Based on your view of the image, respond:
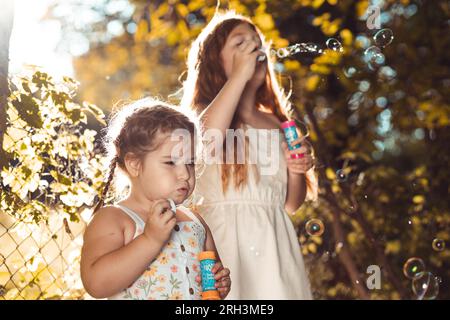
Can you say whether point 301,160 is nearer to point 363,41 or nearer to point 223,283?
point 223,283

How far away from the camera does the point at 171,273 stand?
1845 millimetres

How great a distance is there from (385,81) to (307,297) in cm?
275

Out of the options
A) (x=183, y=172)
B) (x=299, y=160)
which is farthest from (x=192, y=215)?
(x=299, y=160)

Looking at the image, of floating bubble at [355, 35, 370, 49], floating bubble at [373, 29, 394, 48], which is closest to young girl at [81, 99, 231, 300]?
floating bubble at [373, 29, 394, 48]

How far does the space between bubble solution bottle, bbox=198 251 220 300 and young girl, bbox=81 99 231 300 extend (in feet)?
0.05

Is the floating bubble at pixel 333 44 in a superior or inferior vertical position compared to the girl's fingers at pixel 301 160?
superior

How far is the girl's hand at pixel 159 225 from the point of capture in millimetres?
1742

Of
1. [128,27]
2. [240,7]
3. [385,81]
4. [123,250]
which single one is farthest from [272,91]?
[128,27]

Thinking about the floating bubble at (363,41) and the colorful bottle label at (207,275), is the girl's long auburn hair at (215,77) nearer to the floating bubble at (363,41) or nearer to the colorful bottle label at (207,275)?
the colorful bottle label at (207,275)

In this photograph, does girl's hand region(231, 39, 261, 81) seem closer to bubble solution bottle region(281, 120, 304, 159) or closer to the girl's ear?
bubble solution bottle region(281, 120, 304, 159)

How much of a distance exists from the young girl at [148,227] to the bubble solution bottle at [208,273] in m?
0.02

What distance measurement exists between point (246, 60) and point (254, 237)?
0.59m

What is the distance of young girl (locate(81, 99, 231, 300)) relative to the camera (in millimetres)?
1751

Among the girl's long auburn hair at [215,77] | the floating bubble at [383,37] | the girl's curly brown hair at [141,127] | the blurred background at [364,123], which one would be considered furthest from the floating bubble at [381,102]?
the girl's curly brown hair at [141,127]
